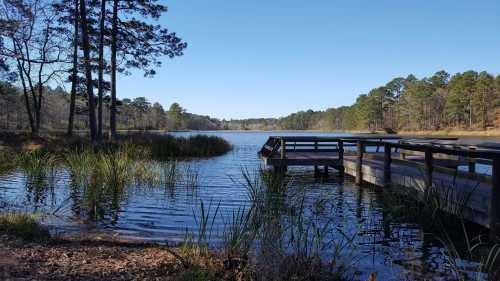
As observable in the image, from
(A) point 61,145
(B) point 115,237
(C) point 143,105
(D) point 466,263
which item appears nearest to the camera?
(D) point 466,263

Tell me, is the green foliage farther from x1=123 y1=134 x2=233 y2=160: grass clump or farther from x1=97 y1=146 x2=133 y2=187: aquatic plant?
x1=97 y1=146 x2=133 y2=187: aquatic plant

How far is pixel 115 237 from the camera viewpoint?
20.7ft

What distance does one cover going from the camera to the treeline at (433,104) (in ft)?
267

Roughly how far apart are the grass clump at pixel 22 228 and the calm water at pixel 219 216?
673 mm

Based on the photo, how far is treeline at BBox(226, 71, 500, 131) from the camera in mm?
81438

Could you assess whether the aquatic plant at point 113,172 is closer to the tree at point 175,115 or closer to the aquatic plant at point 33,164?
the aquatic plant at point 33,164

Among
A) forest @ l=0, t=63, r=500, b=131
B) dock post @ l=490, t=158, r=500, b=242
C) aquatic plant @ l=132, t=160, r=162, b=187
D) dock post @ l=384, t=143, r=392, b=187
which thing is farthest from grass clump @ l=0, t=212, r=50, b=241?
forest @ l=0, t=63, r=500, b=131

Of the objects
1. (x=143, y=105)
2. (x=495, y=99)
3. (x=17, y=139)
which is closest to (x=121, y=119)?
(x=143, y=105)

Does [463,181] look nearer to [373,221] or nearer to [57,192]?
[373,221]

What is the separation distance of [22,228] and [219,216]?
361cm

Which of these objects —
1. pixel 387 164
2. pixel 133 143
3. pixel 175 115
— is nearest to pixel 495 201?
pixel 387 164

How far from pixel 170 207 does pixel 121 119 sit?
133 meters

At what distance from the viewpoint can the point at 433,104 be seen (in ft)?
318

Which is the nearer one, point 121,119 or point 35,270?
point 35,270
